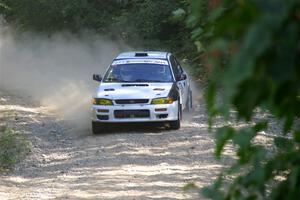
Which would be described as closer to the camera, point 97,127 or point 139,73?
point 97,127

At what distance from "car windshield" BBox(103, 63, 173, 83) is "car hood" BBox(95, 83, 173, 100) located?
366mm

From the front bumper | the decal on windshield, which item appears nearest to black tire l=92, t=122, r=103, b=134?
the front bumper

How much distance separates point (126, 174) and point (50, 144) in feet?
12.1

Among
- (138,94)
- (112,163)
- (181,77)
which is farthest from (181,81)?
(112,163)

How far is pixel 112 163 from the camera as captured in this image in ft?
34.9

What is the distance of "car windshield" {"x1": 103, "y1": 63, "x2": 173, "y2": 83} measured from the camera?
47.5ft

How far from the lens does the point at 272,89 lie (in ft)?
5.49

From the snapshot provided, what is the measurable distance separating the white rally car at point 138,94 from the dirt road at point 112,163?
0.35 metres

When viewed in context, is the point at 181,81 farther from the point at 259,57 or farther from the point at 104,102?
the point at 259,57

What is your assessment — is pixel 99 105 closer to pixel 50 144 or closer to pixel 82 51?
pixel 50 144

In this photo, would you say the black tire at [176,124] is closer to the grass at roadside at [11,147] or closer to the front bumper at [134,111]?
the front bumper at [134,111]

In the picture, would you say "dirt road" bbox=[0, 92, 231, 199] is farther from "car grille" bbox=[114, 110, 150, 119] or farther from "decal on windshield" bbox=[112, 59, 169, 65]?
"decal on windshield" bbox=[112, 59, 169, 65]

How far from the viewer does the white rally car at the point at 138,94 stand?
13344 millimetres

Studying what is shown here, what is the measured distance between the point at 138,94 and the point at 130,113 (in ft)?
1.40
